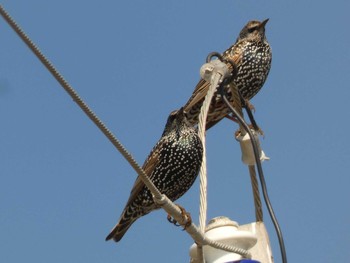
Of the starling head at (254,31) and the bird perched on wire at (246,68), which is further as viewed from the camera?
the starling head at (254,31)

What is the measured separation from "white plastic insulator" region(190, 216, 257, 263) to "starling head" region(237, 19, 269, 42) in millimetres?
4372

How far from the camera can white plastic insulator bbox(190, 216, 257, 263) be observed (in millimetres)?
4363

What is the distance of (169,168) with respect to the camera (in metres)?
6.09

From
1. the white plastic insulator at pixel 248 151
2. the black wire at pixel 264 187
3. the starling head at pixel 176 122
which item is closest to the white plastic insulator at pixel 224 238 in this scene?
the black wire at pixel 264 187

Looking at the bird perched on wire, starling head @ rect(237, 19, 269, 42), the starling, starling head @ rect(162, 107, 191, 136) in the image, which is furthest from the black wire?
starling head @ rect(237, 19, 269, 42)

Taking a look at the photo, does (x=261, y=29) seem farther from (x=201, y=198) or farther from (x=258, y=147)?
(x=201, y=198)

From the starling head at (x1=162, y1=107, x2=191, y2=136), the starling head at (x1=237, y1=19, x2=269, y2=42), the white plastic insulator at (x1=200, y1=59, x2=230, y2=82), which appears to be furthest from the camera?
the starling head at (x1=237, y1=19, x2=269, y2=42)

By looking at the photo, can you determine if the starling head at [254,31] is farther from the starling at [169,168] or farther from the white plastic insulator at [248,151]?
the white plastic insulator at [248,151]

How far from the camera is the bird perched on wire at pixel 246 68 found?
7.62 metres

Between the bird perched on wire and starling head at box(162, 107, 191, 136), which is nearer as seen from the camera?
starling head at box(162, 107, 191, 136)

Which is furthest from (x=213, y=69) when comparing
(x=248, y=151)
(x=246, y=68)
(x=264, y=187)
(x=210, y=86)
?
(x=246, y=68)

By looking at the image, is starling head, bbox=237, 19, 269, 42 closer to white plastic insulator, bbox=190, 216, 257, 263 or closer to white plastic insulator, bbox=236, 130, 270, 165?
white plastic insulator, bbox=236, 130, 270, 165

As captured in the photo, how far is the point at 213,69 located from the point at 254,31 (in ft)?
12.0

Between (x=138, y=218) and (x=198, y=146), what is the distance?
2.80 ft
